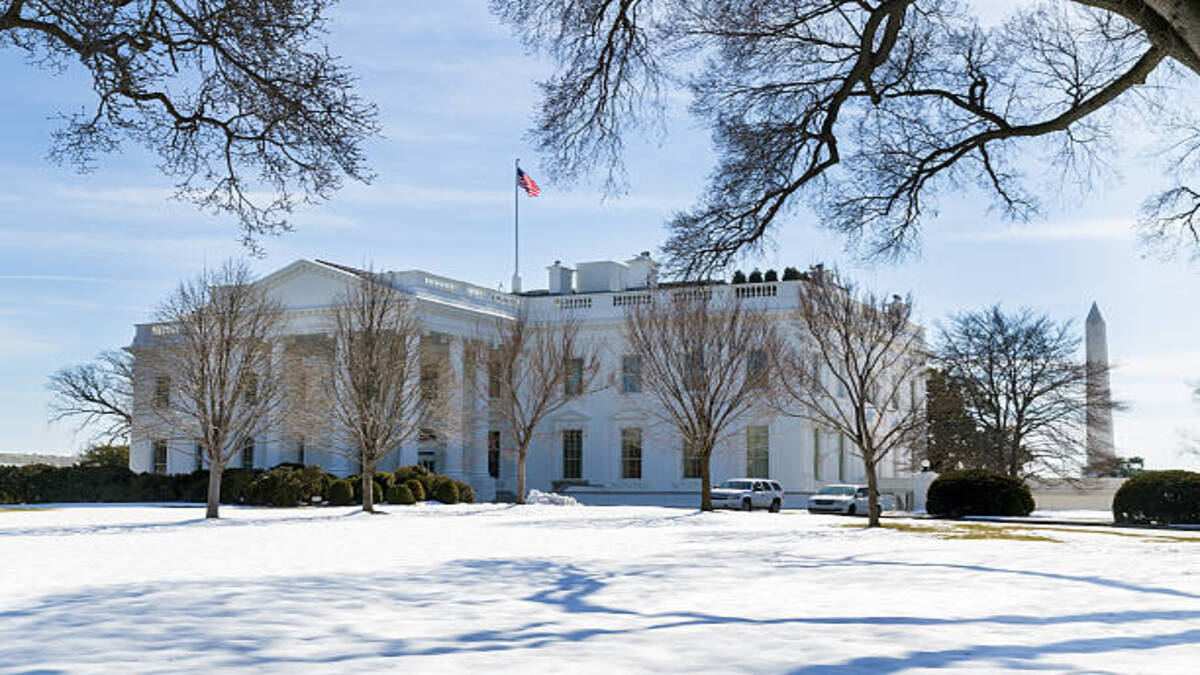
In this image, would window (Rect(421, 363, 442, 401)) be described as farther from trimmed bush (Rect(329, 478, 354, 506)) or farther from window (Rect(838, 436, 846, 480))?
window (Rect(838, 436, 846, 480))

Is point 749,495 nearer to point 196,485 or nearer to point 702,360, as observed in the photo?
point 702,360

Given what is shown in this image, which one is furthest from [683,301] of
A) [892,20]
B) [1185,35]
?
[1185,35]

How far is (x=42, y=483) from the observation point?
140 ft

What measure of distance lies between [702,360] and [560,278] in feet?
80.3

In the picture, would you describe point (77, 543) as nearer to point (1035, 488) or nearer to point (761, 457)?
point (761, 457)

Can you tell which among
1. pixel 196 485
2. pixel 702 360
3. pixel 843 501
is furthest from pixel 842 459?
pixel 196 485

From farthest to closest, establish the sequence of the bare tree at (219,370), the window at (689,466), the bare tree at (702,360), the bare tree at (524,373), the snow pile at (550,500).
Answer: the window at (689,466) < the snow pile at (550,500) < the bare tree at (524,373) < the bare tree at (702,360) < the bare tree at (219,370)

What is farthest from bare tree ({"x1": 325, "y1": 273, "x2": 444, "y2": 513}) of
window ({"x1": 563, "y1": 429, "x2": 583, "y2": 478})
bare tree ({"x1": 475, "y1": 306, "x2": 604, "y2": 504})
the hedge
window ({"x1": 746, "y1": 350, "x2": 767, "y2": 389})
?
window ({"x1": 563, "y1": 429, "x2": 583, "y2": 478})

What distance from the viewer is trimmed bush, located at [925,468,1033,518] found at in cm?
3412

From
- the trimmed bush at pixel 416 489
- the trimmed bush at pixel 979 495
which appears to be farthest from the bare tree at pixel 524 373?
the trimmed bush at pixel 979 495

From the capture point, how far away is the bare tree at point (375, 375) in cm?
Answer: 3372

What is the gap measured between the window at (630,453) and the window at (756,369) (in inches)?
589

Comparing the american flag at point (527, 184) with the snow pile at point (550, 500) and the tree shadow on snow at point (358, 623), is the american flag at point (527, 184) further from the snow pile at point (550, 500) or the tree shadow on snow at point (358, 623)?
the tree shadow on snow at point (358, 623)

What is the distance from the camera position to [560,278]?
196 ft
